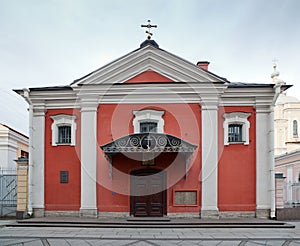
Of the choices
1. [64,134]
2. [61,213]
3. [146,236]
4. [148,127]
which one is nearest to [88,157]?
[64,134]

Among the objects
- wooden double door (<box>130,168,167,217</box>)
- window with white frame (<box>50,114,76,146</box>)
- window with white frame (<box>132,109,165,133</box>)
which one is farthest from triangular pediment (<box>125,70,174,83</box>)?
wooden double door (<box>130,168,167,217</box>)

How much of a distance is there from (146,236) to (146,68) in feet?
23.1

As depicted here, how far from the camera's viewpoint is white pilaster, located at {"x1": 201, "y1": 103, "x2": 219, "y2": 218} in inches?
585

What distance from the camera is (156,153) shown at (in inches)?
588

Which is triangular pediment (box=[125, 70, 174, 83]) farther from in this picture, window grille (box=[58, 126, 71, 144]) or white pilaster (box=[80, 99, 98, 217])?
window grille (box=[58, 126, 71, 144])

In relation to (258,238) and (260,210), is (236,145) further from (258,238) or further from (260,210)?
(258,238)

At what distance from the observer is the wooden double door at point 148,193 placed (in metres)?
15.0

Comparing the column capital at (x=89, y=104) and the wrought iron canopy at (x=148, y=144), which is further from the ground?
the column capital at (x=89, y=104)

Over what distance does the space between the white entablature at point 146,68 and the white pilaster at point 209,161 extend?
1.44 meters

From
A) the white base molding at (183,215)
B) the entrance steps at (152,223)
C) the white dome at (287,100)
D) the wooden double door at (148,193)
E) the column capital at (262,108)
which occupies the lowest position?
the entrance steps at (152,223)

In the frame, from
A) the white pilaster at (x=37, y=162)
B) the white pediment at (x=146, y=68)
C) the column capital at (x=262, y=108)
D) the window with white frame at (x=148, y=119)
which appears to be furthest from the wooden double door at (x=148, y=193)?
the column capital at (x=262, y=108)

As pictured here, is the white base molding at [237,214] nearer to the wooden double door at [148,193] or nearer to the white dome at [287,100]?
the wooden double door at [148,193]

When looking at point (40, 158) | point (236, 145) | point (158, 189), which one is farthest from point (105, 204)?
point (236, 145)

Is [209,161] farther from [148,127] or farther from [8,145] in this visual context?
[8,145]
